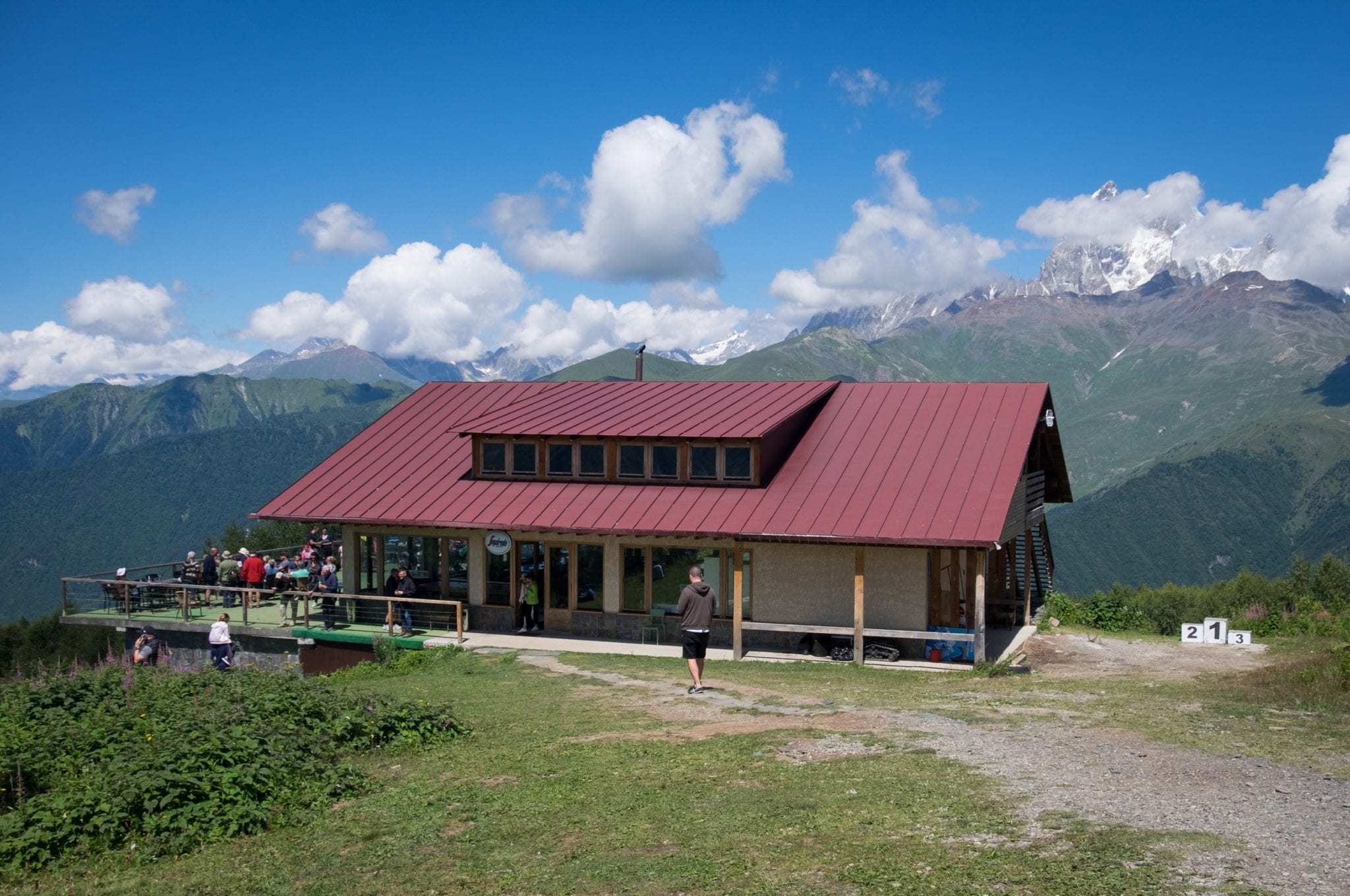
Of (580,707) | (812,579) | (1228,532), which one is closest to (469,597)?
(812,579)

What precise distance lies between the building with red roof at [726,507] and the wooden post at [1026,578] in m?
0.08

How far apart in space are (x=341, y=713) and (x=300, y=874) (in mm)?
4378

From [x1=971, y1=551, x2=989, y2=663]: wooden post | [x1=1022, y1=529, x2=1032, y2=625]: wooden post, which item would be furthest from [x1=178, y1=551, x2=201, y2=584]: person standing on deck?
[x1=1022, y1=529, x2=1032, y2=625]: wooden post

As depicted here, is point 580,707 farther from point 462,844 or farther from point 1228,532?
point 1228,532

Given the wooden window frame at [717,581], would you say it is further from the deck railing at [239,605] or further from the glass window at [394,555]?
the glass window at [394,555]

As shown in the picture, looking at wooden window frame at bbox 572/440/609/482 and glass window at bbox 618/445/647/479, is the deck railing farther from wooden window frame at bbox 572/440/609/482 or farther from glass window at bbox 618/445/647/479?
glass window at bbox 618/445/647/479

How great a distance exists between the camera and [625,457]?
84.9 ft

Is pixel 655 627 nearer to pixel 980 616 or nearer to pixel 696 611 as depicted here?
pixel 980 616

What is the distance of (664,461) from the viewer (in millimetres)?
25484

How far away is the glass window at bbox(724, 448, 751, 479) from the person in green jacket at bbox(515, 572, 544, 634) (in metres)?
4.98

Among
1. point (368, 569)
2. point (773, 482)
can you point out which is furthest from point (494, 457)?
point (773, 482)

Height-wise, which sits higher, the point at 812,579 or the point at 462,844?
the point at 812,579

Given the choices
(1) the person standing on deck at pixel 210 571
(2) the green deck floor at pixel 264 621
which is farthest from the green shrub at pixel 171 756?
(1) the person standing on deck at pixel 210 571

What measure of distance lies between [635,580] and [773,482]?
12.1 feet
